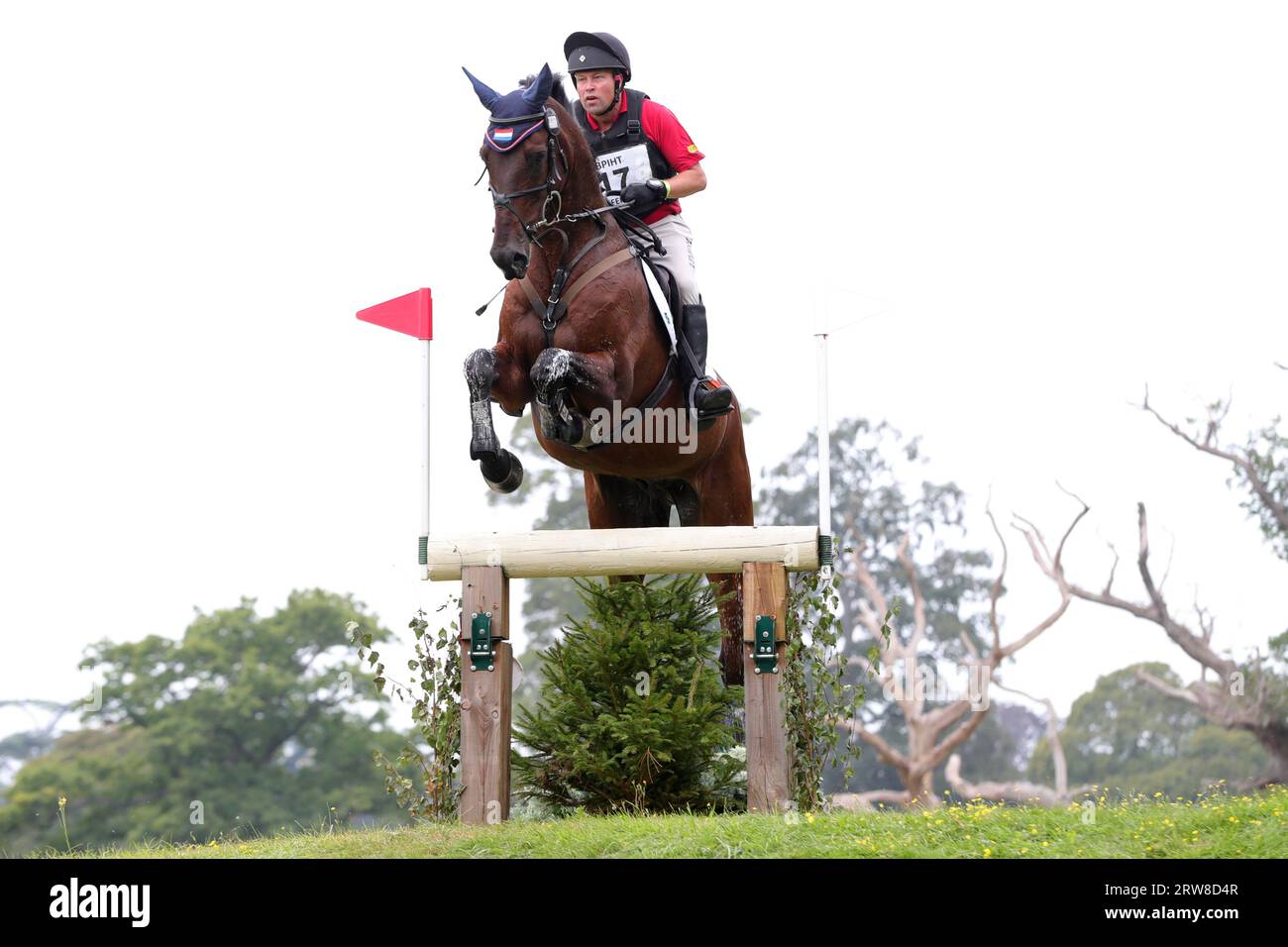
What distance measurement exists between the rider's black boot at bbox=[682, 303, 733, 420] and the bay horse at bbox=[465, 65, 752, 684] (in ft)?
0.31

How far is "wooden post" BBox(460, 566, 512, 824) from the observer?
6.06m

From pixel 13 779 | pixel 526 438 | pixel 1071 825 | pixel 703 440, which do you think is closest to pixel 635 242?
pixel 703 440

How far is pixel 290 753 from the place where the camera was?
2950cm

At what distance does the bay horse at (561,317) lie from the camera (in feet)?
19.1

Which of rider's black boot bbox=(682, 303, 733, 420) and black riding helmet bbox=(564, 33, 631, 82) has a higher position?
black riding helmet bbox=(564, 33, 631, 82)

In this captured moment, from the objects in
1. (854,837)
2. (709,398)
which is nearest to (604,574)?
(709,398)

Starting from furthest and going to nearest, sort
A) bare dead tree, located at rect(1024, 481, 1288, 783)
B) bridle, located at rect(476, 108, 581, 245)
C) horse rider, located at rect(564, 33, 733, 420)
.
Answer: bare dead tree, located at rect(1024, 481, 1288, 783), horse rider, located at rect(564, 33, 733, 420), bridle, located at rect(476, 108, 581, 245)

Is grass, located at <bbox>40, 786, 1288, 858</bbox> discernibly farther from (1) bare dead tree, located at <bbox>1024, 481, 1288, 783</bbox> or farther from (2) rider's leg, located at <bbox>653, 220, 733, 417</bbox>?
(1) bare dead tree, located at <bbox>1024, 481, 1288, 783</bbox>

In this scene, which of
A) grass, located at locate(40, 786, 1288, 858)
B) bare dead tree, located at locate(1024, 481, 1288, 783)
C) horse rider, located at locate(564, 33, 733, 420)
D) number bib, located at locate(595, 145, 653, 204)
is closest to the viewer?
grass, located at locate(40, 786, 1288, 858)

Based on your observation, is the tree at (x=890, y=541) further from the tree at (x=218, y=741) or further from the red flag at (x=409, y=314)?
the red flag at (x=409, y=314)

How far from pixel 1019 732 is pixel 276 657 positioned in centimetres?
1824

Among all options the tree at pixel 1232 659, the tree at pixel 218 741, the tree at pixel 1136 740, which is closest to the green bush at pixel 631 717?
the tree at pixel 1232 659

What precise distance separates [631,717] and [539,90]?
2878mm
